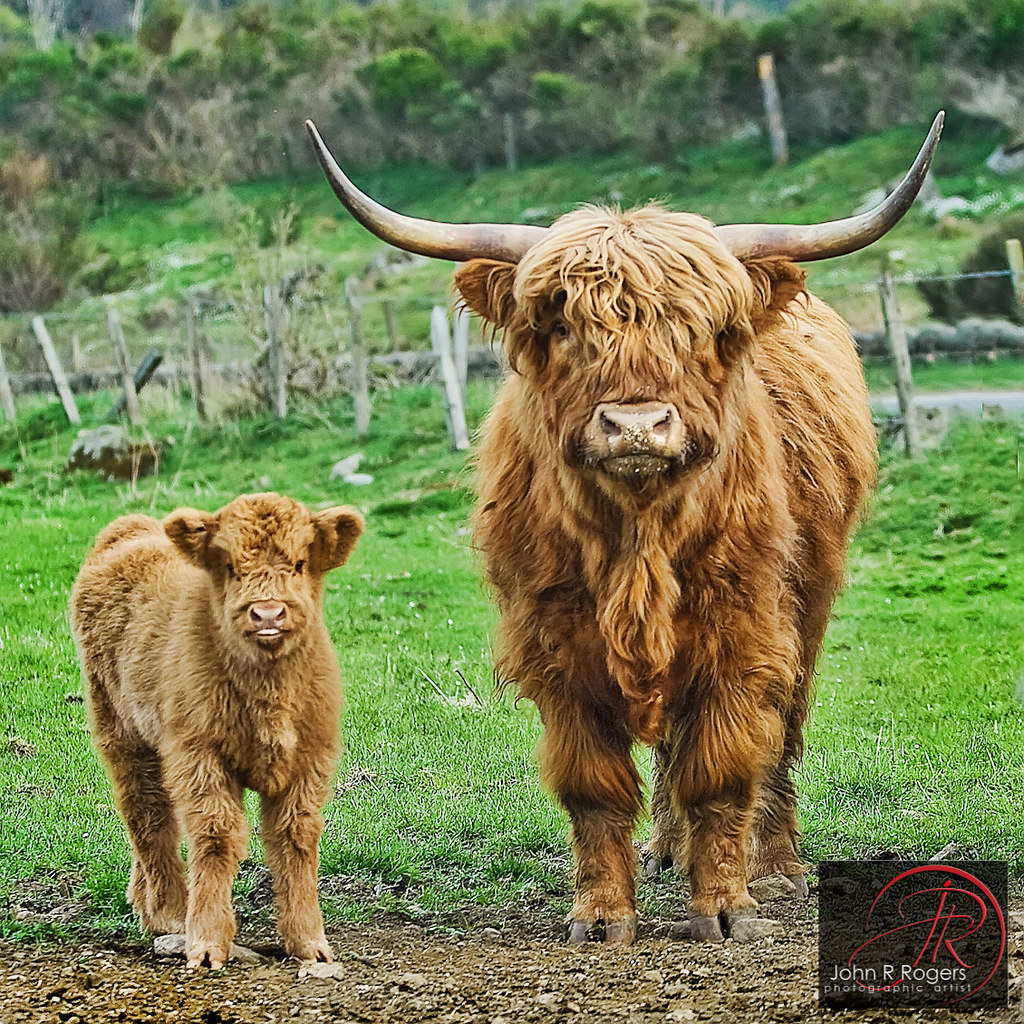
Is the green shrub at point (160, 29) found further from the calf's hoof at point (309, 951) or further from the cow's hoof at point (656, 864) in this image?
the calf's hoof at point (309, 951)

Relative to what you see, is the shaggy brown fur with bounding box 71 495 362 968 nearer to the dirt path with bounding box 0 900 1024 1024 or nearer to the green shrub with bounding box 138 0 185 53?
the dirt path with bounding box 0 900 1024 1024

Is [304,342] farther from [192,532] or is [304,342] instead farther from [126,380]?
[192,532]

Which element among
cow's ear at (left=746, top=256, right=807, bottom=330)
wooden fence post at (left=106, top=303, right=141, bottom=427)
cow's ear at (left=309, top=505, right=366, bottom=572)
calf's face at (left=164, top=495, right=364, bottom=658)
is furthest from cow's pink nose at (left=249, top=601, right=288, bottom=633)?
Answer: wooden fence post at (left=106, top=303, right=141, bottom=427)

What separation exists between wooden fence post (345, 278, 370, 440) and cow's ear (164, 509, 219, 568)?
9.34m

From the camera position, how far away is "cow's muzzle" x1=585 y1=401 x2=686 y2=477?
3912 millimetres

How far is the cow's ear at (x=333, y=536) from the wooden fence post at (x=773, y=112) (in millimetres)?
16533

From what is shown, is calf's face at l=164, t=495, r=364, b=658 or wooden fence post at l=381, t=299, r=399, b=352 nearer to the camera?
calf's face at l=164, t=495, r=364, b=658

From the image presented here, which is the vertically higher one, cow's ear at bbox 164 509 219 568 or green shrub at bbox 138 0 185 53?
green shrub at bbox 138 0 185 53

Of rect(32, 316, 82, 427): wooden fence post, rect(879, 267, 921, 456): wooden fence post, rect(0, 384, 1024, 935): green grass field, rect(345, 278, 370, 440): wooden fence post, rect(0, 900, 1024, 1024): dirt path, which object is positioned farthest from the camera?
rect(345, 278, 370, 440): wooden fence post

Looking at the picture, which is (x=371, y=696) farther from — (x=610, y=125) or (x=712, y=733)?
(x=610, y=125)

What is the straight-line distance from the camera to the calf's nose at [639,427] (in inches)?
154

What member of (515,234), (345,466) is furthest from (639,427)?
(345,466)

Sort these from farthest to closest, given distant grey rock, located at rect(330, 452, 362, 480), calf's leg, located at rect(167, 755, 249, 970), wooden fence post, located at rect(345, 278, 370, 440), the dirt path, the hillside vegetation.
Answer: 1. the hillside vegetation
2. wooden fence post, located at rect(345, 278, 370, 440)
3. distant grey rock, located at rect(330, 452, 362, 480)
4. calf's leg, located at rect(167, 755, 249, 970)
5. the dirt path

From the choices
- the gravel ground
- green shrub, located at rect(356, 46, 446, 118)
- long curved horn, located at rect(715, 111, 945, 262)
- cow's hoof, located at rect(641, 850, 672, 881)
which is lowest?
cow's hoof, located at rect(641, 850, 672, 881)
